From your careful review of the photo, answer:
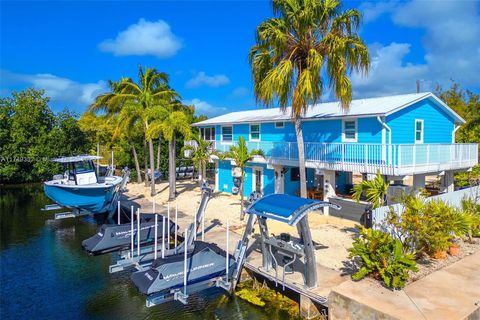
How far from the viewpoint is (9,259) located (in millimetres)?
14133

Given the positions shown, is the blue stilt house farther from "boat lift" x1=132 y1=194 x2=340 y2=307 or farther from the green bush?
"boat lift" x1=132 y1=194 x2=340 y2=307

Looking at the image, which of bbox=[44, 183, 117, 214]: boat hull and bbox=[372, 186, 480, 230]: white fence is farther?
bbox=[44, 183, 117, 214]: boat hull

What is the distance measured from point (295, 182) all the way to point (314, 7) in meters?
11.6

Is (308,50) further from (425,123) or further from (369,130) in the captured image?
(425,123)

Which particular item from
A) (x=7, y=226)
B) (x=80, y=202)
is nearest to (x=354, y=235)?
(x=80, y=202)

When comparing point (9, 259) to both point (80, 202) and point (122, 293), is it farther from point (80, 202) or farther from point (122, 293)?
point (122, 293)

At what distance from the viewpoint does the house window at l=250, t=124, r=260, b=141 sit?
23578mm

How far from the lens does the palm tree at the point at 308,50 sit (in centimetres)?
1364

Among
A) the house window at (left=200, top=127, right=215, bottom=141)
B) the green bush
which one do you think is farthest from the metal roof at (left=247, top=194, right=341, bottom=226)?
the house window at (left=200, top=127, right=215, bottom=141)

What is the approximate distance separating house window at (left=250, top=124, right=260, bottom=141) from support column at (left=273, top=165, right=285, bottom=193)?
322cm

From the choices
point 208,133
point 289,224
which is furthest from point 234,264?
point 208,133

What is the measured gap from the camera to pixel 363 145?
16.1 metres

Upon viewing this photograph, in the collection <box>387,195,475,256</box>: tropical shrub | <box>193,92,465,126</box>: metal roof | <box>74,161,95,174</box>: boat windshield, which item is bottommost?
<box>387,195,475,256</box>: tropical shrub

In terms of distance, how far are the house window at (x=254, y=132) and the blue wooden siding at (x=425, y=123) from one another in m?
9.11
